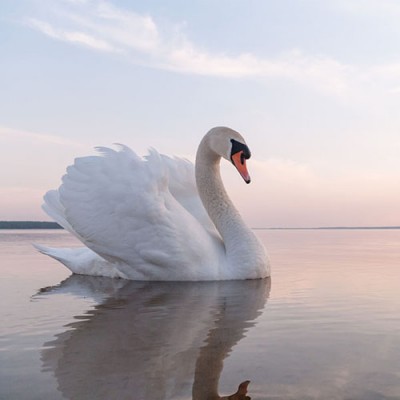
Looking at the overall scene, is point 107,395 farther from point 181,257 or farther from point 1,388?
point 181,257

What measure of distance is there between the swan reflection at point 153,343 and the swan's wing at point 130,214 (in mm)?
609

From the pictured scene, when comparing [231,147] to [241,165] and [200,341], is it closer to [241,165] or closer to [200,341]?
[241,165]

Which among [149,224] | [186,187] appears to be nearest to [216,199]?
[186,187]

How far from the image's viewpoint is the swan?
23.0ft

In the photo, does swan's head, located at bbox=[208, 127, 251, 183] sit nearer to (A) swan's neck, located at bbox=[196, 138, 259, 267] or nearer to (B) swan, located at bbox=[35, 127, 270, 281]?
(B) swan, located at bbox=[35, 127, 270, 281]

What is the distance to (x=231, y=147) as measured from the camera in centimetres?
812

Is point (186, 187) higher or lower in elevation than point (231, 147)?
lower

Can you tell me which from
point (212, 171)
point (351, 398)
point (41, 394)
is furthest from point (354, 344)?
point (212, 171)

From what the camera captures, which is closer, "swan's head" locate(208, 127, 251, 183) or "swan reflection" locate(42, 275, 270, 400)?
"swan reflection" locate(42, 275, 270, 400)

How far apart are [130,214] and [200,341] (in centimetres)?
340

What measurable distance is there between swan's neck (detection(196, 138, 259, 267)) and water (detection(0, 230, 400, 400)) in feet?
3.50

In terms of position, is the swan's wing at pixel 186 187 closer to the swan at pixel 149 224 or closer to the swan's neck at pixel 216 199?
the swan's neck at pixel 216 199

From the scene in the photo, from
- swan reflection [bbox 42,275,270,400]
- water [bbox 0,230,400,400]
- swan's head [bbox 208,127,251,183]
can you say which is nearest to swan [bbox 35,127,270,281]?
swan's head [bbox 208,127,251,183]

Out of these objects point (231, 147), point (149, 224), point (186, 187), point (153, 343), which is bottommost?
point (153, 343)
